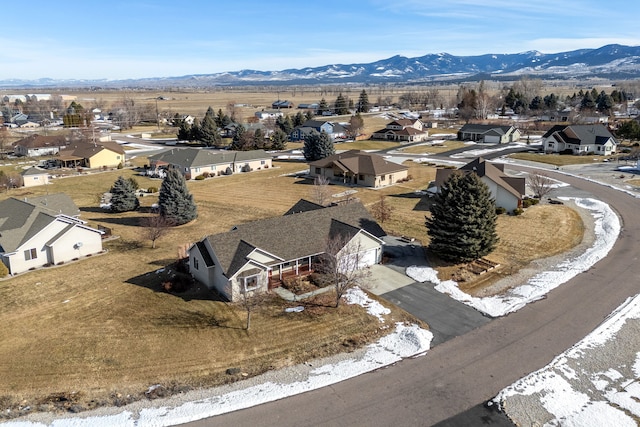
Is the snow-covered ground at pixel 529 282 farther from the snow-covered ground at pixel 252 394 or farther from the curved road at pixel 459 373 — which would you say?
the snow-covered ground at pixel 252 394

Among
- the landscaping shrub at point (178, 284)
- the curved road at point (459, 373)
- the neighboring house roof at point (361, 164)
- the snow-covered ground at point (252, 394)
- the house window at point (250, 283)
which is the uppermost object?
the neighboring house roof at point (361, 164)

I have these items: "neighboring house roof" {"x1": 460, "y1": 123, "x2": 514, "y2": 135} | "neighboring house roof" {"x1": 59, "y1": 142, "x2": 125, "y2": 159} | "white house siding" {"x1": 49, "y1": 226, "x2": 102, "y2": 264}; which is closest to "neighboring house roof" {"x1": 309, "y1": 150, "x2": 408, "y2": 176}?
"white house siding" {"x1": 49, "y1": 226, "x2": 102, "y2": 264}

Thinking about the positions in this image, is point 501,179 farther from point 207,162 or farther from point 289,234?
point 207,162

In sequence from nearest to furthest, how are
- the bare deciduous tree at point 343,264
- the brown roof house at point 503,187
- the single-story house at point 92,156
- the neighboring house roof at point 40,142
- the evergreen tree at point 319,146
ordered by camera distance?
the bare deciduous tree at point 343,264 < the brown roof house at point 503,187 < the evergreen tree at point 319,146 < the single-story house at point 92,156 < the neighboring house roof at point 40,142

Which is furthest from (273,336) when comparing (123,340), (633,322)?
(633,322)

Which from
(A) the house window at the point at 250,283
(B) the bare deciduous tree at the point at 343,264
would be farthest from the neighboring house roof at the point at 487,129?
(A) the house window at the point at 250,283

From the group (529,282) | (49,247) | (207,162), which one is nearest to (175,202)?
(49,247)
